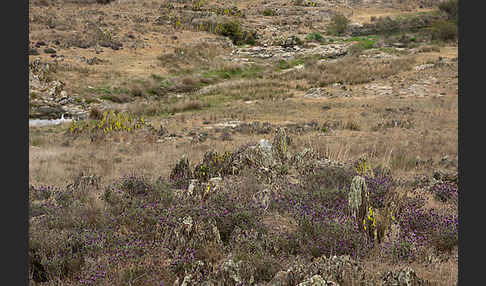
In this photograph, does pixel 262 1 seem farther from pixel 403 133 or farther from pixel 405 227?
pixel 405 227

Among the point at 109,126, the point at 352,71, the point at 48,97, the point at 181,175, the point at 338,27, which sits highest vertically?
the point at 338,27

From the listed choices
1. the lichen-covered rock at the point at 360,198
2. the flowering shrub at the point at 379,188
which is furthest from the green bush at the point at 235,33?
the lichen-covered rock at the point at 360,198

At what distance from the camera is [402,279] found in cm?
296

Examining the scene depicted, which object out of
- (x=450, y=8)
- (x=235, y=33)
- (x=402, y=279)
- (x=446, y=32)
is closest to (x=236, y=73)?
(x=235, y=33)

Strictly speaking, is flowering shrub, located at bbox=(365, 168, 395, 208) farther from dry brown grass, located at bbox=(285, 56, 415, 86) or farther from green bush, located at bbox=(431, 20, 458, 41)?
green bush, located at bbox=(431, 20, 458, 41)

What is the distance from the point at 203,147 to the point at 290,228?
602 centimetres

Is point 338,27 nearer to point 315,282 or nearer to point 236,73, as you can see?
point 236,73

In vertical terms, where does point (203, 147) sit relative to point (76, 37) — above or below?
below

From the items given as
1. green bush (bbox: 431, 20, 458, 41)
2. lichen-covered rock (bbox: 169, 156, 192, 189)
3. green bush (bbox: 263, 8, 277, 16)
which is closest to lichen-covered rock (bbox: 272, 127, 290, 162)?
lichen-covered rock (bbox: 169, 156, 192, 189)

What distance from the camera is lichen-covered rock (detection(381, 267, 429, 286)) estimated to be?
116 inches

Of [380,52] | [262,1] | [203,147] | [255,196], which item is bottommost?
[203,147]

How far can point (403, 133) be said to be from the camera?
11.6 meters

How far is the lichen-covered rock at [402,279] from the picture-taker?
9.67ft

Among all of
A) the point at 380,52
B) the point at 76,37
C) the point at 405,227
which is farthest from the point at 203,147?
the point at 380,52
